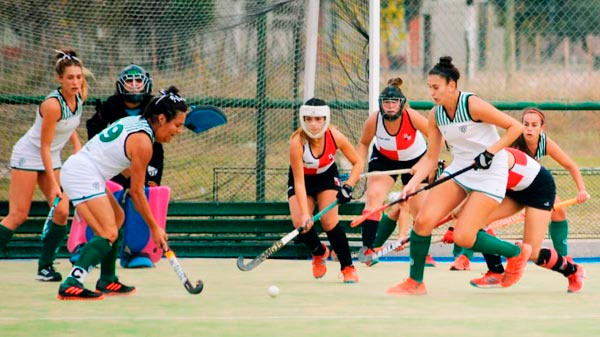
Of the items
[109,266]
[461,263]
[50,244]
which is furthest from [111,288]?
[461,263]

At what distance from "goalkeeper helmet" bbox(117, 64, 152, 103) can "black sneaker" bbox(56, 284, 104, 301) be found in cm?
234

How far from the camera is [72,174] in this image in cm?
737

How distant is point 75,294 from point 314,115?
7.22 feet

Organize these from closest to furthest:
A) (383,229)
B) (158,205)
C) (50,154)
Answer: (50,154), (158,205), (383,229)

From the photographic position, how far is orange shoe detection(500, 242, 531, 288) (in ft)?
25.9

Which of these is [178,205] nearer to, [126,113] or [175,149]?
[175,149]

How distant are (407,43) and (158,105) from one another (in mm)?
8035

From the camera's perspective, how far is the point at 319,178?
9.21 m

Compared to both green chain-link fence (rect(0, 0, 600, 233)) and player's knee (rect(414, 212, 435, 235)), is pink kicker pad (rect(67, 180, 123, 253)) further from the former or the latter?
player's knee (rect(414, 212, 435, 235))

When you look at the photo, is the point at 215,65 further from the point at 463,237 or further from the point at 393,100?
the point at 463,237

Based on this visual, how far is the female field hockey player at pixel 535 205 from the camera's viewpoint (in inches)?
312

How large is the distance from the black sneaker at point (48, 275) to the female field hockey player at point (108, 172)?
129cm

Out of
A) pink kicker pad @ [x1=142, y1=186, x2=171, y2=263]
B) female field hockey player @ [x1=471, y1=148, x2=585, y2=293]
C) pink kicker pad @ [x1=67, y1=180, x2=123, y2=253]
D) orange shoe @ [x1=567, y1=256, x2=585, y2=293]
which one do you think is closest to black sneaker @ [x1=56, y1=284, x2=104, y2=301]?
pink kicker pad @ [x1=67, y1=180, x2=123, y2=253]

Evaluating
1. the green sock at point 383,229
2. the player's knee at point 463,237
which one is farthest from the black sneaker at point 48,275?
the player's knee at point 463,237
